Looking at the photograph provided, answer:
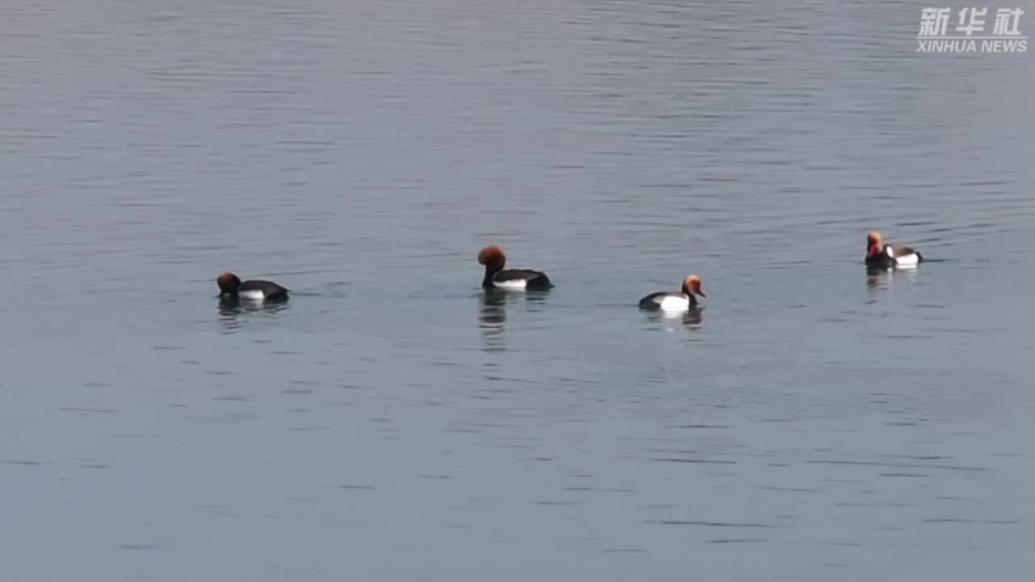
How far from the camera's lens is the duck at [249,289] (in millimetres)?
34438

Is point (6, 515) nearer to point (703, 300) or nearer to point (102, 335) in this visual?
point (102, 335)

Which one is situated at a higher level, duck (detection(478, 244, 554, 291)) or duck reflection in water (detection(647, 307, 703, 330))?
duck (detection(478, 244, 554, 291))

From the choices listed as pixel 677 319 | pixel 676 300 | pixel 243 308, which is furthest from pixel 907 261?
pixel 243 308

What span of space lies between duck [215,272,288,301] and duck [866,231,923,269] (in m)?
9.31

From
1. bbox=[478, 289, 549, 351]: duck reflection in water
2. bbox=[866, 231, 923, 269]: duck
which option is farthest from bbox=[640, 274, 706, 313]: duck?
bbox=[866, 231, 923, 269]: duck

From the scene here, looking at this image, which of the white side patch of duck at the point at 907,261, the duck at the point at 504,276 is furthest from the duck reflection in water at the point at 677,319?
the white side patch of duck at the point at 907,261

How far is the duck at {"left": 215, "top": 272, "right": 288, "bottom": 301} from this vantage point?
3444 cm

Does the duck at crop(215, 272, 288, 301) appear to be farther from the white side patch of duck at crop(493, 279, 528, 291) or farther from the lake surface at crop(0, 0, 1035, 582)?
the white side patch of duck at crop(493, 279, 528, 291)

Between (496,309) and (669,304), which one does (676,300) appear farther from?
(496,309)

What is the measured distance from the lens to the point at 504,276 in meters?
35.8

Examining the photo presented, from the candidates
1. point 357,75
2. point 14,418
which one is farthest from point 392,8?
point 14,418

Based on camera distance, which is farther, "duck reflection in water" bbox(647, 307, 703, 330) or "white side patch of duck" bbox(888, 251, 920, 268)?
"white side patch of duck" bbox(888, 251, 920, 268)

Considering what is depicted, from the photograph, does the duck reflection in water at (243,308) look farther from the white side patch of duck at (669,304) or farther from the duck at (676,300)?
the white side patch of duck at (669,304)

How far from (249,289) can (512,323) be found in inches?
150
